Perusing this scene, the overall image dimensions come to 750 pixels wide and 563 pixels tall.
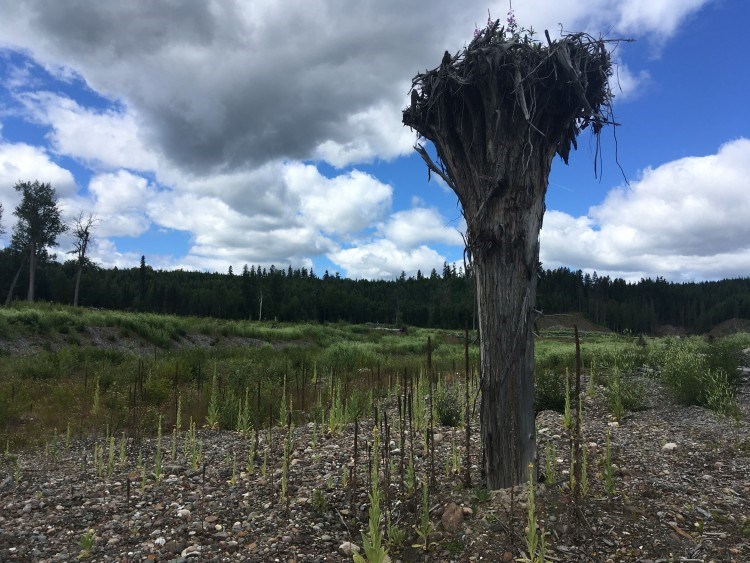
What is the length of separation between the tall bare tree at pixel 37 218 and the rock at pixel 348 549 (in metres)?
47.7

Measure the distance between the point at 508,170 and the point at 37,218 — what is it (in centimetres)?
4996

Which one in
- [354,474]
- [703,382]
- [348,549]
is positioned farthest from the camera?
[703,382]

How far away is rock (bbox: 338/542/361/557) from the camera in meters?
3.63

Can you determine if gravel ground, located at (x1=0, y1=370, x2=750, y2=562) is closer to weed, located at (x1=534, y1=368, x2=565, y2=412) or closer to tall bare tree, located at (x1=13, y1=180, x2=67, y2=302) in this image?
weed, located at (x1=534, y1=368, x2=565, y2=412)

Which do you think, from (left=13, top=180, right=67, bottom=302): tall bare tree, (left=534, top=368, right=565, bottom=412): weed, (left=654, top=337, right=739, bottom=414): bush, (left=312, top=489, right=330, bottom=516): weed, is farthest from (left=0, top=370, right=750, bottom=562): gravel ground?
(left=13, top=180, right=67, bottom=302): tall bare tree

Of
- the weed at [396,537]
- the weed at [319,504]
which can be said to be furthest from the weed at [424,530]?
the weed at [319,504]

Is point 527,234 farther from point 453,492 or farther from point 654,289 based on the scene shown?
point 654,289

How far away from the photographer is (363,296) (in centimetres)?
11081

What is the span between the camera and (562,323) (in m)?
97.4

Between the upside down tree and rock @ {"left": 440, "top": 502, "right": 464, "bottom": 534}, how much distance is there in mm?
488

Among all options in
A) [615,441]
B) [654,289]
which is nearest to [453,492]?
[615,441]

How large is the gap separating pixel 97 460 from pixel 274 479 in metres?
2.44

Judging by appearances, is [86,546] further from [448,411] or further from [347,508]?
[448,411]

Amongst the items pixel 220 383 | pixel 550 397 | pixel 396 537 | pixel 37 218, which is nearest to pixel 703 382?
pixel 550 397
